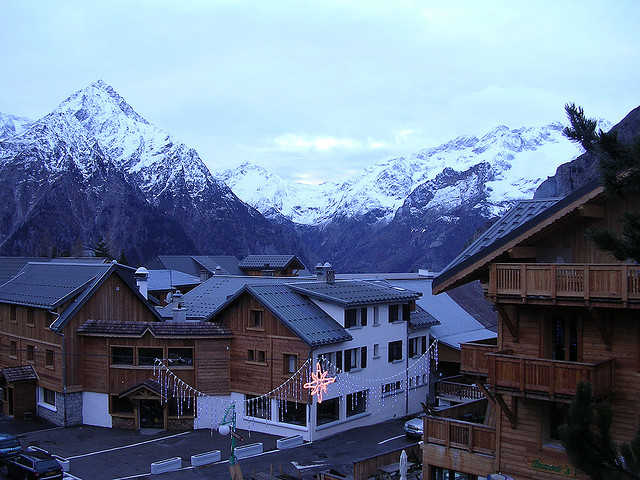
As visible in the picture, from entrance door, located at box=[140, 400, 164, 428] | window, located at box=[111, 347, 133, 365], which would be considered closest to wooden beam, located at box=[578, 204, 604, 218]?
entrance door, located at box=[140, 400, 164, 428]

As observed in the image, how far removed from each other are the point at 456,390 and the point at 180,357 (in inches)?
680

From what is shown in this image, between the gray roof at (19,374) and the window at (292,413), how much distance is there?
1737 cm

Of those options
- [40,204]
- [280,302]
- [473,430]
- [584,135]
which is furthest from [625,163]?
[40,204]

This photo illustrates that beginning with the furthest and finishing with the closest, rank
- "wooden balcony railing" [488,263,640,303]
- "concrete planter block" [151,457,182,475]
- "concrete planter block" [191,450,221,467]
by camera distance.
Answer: "concrete planter block" [191,450,221,467], "concrete planter block" [151,457,182,475], "wooden balcony railing" [488,263,640,303]

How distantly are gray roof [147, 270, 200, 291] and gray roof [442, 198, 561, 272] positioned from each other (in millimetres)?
60449

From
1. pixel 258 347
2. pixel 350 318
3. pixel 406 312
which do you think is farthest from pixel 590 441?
pixel 406 312

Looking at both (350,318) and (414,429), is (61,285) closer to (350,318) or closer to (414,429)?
(350,318)

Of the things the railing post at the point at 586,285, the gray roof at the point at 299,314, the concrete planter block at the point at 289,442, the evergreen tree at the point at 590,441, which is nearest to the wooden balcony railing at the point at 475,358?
the railing post at the point at 586,285

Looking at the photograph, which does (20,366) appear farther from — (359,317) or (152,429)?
(359,317)

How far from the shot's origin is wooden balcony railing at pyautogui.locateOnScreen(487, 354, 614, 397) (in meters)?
17.2

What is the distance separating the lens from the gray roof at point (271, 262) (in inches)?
3462

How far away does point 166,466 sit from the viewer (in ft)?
102

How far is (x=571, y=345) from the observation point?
758 inches

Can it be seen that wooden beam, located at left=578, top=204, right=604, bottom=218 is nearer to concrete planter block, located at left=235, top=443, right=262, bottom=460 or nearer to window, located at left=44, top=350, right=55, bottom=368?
concrete planter block, located at left=235, top=443, right=262, bottom=460
